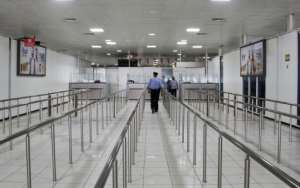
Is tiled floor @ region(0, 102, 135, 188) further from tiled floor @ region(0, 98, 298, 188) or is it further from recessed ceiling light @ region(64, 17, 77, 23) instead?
recessed ceiling light @ region(64, 17, 77, 23)

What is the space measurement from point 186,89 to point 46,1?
1187 centimetres

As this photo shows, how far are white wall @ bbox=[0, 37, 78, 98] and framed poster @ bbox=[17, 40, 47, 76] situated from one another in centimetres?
17

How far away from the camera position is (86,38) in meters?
16.2

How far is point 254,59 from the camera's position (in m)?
11.9

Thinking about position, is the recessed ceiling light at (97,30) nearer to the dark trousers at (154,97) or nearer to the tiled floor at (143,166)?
the dark trousers at (154,97)

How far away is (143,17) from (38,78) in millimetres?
5752

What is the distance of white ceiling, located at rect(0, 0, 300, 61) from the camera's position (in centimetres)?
891

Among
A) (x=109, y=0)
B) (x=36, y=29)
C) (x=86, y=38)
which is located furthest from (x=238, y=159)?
(x=86, y=38)

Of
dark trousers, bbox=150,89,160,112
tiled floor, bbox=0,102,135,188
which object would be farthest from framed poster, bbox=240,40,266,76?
tiled floor, bbox=0,102,135,188

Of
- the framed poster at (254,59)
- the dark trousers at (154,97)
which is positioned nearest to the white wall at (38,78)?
the dark trousers at (154,97)

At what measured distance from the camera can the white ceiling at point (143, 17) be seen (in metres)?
8.91

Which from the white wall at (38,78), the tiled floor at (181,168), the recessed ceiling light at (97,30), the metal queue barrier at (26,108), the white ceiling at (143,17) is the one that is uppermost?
the recessed ceiling light at (97,30)

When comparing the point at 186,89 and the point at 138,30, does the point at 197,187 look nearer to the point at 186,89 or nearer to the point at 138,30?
the point at 138,30

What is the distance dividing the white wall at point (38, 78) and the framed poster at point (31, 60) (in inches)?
6.8
